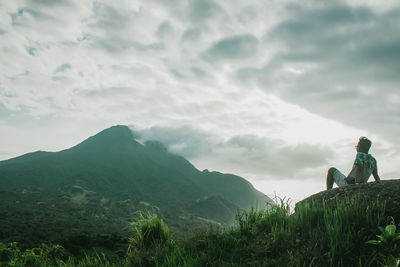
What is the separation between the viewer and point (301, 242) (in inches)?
162

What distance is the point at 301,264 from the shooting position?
11.8ft

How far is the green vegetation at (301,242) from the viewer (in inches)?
137

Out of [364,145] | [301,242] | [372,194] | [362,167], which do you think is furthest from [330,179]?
[301,242]

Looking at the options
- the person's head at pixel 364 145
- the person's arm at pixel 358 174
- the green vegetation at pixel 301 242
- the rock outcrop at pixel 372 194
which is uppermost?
the person's head at pixel 364 145

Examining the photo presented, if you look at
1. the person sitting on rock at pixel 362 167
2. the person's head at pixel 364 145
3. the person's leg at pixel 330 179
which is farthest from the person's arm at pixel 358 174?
the person's leg at pixel 330 179

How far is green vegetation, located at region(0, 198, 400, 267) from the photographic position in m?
3.48

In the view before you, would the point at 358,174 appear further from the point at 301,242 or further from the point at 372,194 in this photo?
the point at 301,242

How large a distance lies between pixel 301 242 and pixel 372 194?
6.50ft

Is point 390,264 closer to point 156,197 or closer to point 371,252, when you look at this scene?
point 371,252

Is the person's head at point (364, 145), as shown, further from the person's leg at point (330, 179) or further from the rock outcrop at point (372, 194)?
the rock outcrop at point (372, 194)

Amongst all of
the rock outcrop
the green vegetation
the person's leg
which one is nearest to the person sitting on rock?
the person's leg

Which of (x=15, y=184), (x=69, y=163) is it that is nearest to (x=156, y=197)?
(x=69, y=163)

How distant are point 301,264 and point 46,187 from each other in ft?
538

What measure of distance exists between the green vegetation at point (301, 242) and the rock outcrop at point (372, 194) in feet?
0.67
